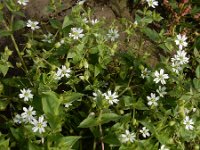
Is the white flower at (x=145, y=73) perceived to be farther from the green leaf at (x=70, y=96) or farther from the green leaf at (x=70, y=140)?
the green leaf at (x=70, y=140)

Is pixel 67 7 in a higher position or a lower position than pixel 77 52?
higher

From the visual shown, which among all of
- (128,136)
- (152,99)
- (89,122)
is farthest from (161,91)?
(89,122)

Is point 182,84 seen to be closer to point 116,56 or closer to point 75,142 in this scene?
point 116,56

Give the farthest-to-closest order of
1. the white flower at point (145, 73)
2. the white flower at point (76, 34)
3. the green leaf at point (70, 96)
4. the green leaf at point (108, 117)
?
the white flower at point (145, 73)
the white flower at point (76, 34)
the green leaf at point (70, 96)
the green leaf at point (108, 117)

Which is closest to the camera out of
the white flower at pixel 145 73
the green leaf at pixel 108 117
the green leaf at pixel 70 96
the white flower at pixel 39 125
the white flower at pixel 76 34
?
the white flower at pixel 39 125

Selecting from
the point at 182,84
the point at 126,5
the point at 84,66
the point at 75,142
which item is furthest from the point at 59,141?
the point at 126,5

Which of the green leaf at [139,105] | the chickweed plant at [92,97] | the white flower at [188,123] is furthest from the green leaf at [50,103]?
the white flower at [188,123]

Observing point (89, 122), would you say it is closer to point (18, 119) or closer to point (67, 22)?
point (18, 119)

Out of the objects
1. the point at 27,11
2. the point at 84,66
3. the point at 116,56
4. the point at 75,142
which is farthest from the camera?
the point at 27,11
